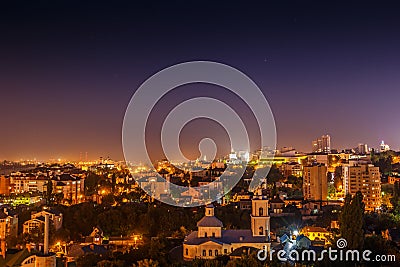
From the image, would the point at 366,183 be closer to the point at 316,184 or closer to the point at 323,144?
the point at 316,184

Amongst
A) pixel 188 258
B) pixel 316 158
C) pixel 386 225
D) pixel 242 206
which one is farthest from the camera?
pixel 316 158

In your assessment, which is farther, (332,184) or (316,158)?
(316,158)

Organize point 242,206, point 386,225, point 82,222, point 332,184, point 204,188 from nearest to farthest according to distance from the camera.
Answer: point 386,225 < point 82,222 < point 242,206 < point 204,188 < point 332,184

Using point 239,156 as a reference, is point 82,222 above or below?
below

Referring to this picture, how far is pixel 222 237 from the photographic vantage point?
8.76 m

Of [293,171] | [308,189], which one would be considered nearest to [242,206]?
[308,189]

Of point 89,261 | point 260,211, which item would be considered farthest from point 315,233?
point 89,261

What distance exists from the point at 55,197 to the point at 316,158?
65.2ft

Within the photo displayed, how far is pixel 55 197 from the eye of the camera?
17.3m

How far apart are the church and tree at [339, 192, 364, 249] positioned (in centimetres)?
140

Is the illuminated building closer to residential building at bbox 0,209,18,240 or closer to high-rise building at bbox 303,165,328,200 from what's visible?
residential building at bbox 0,209,18,240

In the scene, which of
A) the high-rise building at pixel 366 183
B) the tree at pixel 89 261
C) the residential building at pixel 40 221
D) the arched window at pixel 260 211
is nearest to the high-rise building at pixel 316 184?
the high-rise building at pixel 366 183

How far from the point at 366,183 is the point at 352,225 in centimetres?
1309

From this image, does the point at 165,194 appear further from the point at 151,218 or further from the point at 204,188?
the point at 151,218
